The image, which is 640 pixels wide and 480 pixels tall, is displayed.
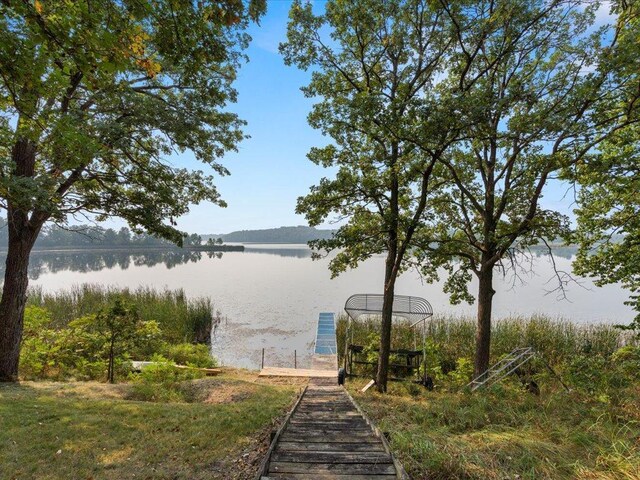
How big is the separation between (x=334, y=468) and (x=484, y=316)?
775cm

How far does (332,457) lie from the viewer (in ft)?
10.8

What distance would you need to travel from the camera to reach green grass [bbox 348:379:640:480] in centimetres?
302

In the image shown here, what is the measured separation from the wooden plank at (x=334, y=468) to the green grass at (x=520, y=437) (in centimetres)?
30

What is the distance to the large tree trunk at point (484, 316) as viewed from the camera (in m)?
9.20

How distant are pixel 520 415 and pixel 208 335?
1603 centimetres

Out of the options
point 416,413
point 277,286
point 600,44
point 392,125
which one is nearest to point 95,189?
point 392,125

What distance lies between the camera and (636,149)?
7160 mm

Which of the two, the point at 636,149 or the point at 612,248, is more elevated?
the point at 636,149

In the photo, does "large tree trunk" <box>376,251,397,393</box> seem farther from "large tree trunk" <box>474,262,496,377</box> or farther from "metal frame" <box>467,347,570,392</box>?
"large tree trunk" <box>474,262,496,377</box>

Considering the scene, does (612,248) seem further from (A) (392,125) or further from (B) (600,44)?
(A) (392,125)

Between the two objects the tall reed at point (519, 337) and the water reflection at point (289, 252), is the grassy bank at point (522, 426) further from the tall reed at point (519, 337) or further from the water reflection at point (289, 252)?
the water reflection at point (289, 252)

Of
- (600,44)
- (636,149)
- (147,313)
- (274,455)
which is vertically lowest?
(147,313)

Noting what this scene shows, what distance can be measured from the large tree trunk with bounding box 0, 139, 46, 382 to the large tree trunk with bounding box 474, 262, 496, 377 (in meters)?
11.7

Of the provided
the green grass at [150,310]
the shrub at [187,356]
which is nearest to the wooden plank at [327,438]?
the shrub at [187,356]
